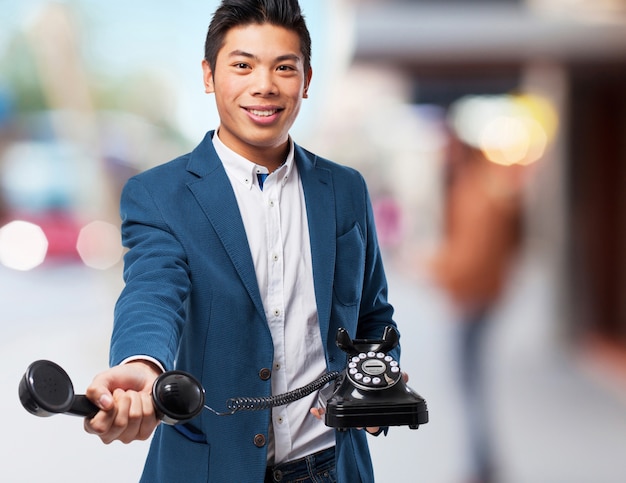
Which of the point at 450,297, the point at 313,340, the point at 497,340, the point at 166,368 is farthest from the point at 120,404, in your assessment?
the point at 497,340

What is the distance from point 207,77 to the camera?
1.25 metres

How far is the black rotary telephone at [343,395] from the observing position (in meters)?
0.85

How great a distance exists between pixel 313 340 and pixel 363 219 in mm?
216

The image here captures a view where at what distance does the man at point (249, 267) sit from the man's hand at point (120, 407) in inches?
6.7

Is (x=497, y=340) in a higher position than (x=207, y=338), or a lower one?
lower

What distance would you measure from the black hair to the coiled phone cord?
46cm

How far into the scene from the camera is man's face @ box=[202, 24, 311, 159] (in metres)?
1.17

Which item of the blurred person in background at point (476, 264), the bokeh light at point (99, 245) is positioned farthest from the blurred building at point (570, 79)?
the blurred person in background at point (476, 264)

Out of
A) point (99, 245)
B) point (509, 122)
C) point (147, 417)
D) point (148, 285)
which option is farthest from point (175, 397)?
point (509, 122)

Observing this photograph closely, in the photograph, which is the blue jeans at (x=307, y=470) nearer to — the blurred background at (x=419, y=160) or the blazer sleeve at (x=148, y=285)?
the blazer sleeve at (x=148, y=285)

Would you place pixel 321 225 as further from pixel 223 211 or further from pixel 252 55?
pixel 252 55

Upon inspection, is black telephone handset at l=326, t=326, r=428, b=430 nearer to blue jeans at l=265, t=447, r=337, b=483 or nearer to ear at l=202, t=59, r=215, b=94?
blue jeans at l=265, t=447, r=337, b=483

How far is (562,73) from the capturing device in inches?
258

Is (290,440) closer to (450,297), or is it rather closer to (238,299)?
(238,299)
